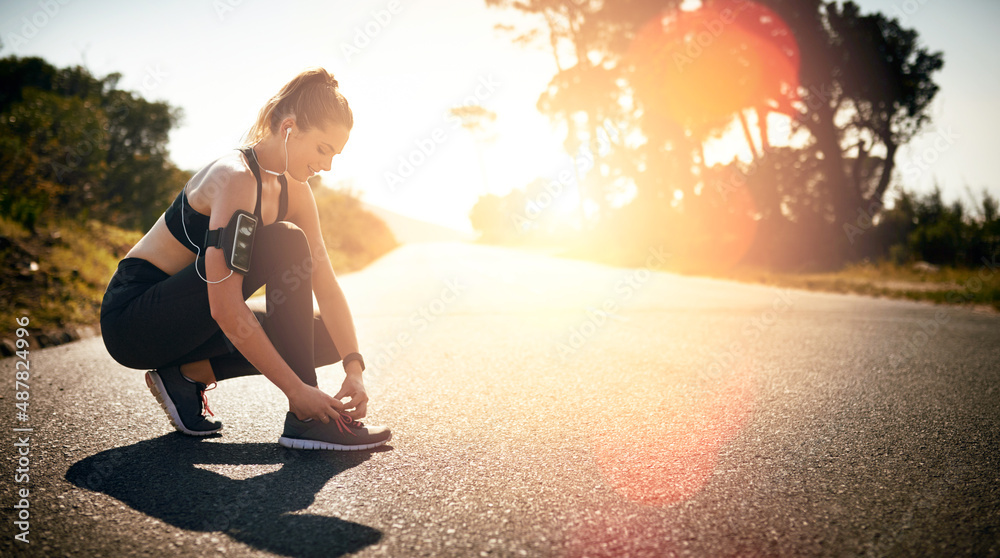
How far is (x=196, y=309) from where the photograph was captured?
2012mm

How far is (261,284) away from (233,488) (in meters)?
0.77

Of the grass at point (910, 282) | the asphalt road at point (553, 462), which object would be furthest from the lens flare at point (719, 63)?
the asphalt road at point (553, 462)

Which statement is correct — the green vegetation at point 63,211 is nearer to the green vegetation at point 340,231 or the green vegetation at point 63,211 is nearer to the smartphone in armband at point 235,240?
the green vegetation at point 340,231

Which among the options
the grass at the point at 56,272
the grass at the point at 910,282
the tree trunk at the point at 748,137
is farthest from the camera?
the tree trunk at the point at 748,137

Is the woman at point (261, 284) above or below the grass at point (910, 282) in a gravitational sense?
above

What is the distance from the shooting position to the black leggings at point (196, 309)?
2.01 meters

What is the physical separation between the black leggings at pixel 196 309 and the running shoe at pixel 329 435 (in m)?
0.18

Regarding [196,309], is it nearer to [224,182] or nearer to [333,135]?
[224,182]

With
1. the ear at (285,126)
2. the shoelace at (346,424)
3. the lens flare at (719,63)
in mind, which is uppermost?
the lens flare at (719,63)

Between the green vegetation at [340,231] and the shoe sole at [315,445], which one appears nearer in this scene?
the shoe sole at [315,445]

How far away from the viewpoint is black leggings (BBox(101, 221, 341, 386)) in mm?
2010

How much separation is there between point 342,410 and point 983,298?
9.42 metres

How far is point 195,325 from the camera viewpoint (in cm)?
204

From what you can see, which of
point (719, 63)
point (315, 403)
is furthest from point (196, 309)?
point (719, 63)
